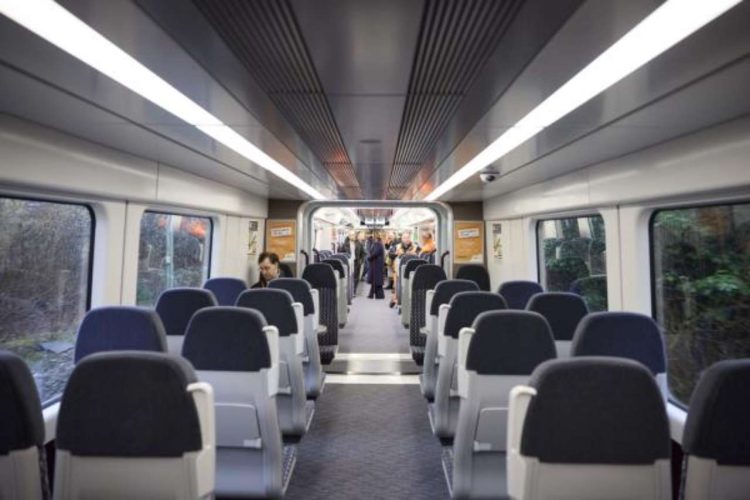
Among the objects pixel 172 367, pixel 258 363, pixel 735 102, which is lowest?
pixel 258 363

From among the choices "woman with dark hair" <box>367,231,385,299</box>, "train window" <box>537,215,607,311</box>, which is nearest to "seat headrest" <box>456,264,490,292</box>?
"train window" <box>537,215,607,311</box>

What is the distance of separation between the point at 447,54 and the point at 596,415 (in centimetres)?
165

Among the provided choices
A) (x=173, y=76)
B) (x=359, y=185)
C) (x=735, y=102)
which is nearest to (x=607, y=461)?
(x=735, y=102)

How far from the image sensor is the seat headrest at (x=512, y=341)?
2.36 meters

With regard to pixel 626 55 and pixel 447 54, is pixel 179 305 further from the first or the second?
pixel 626 55

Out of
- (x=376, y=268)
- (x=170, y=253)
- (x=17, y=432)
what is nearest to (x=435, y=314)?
(x=170, y=253)

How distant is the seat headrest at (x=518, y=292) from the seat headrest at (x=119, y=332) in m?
3.30

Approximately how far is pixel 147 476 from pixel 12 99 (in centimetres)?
217

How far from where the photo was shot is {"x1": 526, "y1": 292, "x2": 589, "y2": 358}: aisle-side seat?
11.1 feet

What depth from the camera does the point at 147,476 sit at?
1494 millimetres

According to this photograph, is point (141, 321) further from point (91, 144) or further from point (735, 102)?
point (735, 102)

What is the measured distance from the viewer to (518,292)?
4.62 m

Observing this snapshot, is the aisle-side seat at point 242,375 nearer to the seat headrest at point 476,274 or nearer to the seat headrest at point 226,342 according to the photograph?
the seat headrest at point 226,342

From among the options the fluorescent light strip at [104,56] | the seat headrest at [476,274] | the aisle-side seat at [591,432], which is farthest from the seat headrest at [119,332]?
the seat headrest at [476,274]
